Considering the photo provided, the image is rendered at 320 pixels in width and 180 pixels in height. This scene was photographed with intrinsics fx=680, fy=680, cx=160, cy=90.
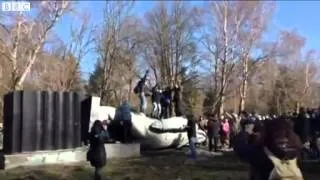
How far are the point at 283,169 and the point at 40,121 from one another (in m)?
12.7

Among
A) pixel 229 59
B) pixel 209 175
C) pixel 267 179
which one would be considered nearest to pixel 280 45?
pixel 229 59

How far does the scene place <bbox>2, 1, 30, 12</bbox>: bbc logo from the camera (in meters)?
43.3

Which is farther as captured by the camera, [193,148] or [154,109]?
[154,109]

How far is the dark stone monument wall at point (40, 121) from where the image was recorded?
19.0m

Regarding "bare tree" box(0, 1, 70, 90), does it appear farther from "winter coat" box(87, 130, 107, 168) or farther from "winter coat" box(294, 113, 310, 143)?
"winter coat" box(87, 130, 107, 168)

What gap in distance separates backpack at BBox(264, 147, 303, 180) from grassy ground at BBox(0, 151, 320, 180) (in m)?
9.10

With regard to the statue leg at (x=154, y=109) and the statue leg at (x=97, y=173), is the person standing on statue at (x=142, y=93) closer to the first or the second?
the statue leg at (x=154, y=109)

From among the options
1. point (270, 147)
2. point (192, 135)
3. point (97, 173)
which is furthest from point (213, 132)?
point (270, 147)

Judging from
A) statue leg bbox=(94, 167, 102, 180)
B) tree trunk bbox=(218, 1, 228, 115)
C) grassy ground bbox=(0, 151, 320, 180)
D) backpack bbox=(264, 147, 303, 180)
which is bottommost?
grassy ground bbox=(0, 151, 320, 180)

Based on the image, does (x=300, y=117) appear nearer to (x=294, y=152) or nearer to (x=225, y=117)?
(x=225, y=117)

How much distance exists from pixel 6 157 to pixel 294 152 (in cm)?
1232

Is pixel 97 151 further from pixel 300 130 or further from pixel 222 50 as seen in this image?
pixel 222 50

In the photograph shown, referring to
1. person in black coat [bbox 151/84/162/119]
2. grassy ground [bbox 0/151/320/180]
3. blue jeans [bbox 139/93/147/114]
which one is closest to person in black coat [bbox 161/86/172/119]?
person in black coat [bbox 151/84/162/119]

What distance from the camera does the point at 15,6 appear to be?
144 ft
